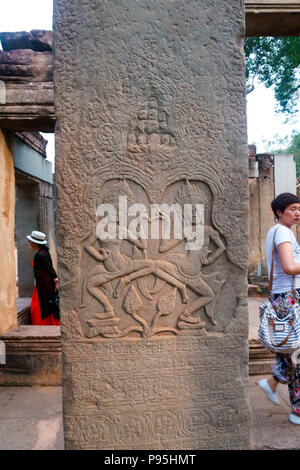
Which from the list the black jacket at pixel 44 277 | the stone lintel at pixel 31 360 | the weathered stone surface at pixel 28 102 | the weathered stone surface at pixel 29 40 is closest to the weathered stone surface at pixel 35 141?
the weathered stone surface at pixel 28 102

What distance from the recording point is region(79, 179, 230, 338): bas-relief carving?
1.81 meters

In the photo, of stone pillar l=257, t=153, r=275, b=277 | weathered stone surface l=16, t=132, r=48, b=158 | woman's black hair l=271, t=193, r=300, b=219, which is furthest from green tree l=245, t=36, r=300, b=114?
woman's black hair l=271, t=193, r=300, b=219

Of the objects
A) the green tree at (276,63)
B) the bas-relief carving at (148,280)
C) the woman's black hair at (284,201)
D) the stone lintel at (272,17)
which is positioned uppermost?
the green tree at (276,63)

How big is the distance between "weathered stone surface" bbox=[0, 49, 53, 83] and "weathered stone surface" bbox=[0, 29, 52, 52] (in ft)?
0.49

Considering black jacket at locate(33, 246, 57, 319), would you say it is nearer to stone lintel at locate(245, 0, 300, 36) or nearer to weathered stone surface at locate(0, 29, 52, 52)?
weathered stone surface at locate(0, 29, 52, 52)

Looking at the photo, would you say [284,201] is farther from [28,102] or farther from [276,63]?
[276,63]

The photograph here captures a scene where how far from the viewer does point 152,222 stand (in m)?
1.84

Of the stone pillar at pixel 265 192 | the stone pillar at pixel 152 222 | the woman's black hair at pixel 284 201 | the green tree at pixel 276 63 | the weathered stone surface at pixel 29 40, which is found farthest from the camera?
the green tree at pixel 276 63

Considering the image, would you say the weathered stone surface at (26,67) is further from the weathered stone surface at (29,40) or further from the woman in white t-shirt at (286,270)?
the woman in white t-shirt at (286,270)

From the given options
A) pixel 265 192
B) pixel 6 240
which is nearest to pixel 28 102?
pixel 6 240

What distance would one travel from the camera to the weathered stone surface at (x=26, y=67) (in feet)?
11.0

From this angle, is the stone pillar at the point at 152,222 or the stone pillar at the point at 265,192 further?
the stone pillar at the point at 265,192
